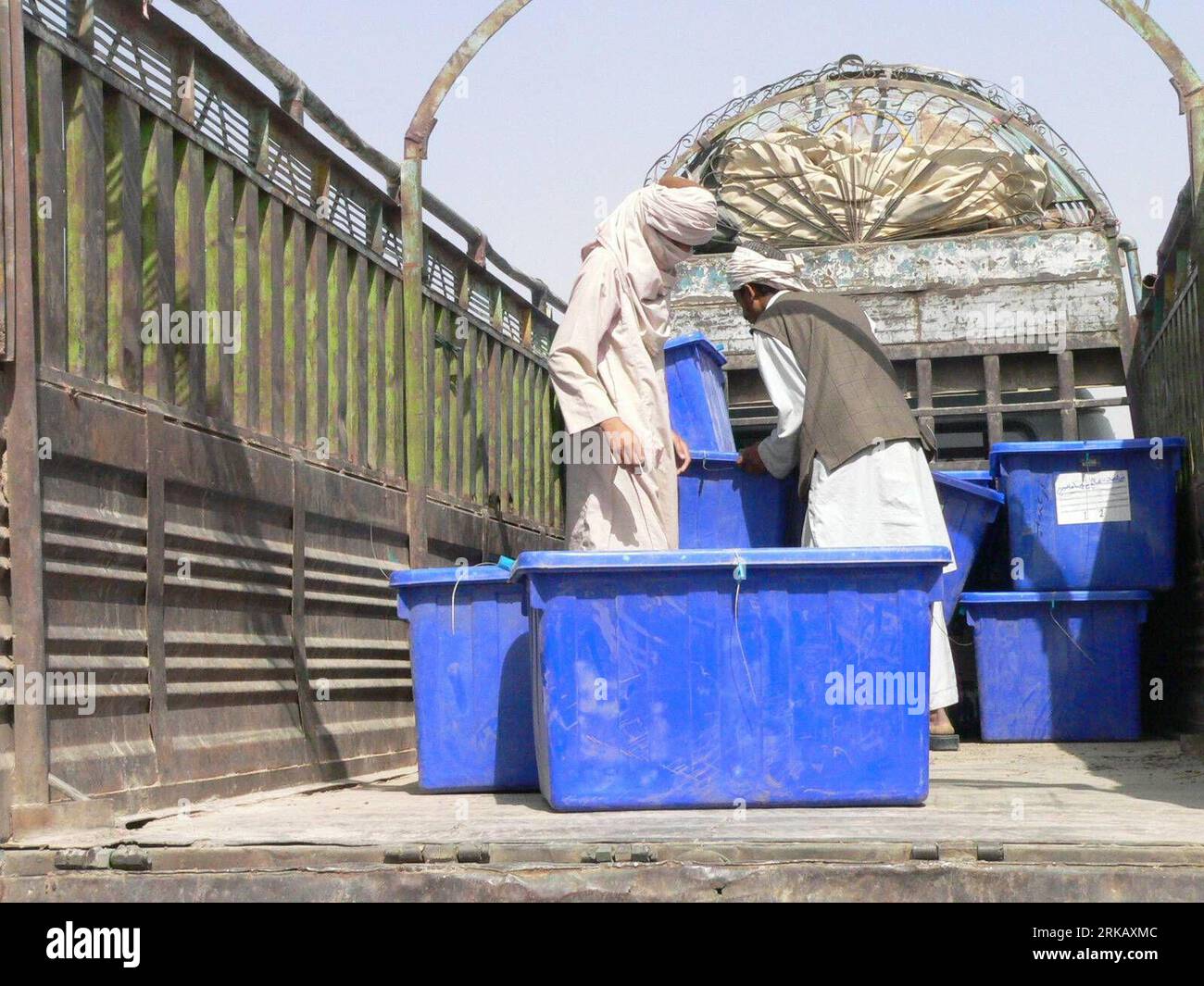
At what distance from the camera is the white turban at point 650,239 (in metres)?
4.84

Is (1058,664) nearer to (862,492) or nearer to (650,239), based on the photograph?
(862,492)

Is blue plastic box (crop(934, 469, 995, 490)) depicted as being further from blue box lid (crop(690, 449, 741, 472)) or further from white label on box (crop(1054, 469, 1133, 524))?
blue box lid (crop(690, 449, 741, 472))

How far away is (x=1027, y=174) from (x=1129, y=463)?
2.53 metres

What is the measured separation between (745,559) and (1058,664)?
3172 mm

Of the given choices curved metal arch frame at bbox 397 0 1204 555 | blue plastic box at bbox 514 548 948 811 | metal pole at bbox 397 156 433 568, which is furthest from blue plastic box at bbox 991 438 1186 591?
blue plastic box at bbox 514 548 948 811

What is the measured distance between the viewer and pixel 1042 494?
255 inches

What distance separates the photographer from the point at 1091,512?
6.43 m

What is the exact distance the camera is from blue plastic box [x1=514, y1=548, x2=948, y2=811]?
12.2 feet

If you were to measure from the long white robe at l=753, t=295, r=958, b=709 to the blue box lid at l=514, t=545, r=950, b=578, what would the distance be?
146 centimetres

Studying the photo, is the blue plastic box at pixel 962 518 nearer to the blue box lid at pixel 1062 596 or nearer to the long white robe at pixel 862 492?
the blue box lid at pixel 1062 596

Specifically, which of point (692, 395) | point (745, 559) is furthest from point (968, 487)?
point (745, 559)

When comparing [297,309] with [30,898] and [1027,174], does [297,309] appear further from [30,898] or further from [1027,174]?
[1027,174]
